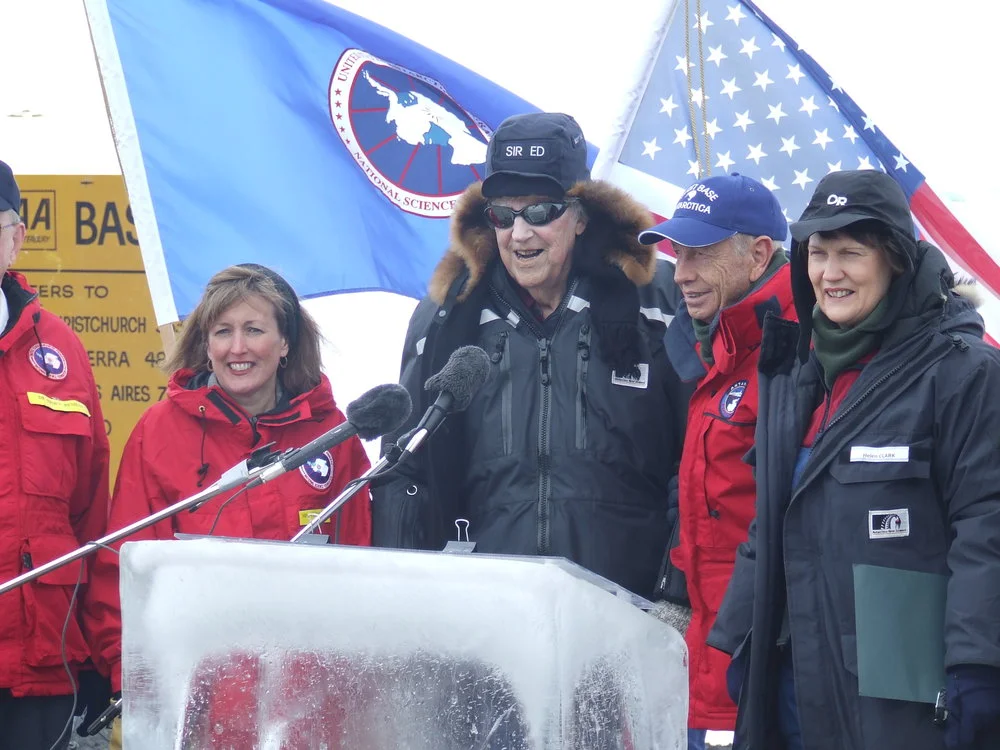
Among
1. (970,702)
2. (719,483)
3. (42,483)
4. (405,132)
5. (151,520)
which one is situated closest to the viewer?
(970,702)

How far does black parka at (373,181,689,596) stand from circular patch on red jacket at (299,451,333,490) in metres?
0.19

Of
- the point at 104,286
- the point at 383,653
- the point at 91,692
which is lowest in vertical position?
the point at 91,692

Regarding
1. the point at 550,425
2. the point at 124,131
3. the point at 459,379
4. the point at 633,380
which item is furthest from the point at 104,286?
the point at 459,379

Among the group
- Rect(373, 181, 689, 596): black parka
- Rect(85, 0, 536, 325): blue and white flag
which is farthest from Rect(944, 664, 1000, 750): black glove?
Rect(85, 0, 536, 325): blue and white flag

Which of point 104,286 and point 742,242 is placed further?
point 104,286

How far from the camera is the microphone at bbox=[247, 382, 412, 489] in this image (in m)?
3.04

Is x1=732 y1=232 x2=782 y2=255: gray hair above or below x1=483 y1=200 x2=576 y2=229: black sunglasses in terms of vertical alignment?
below

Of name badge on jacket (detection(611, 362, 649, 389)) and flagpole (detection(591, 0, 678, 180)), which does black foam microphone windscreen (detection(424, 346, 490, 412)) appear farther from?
flagpole (detection(591, 0, 678, 180))

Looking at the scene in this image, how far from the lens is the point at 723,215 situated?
4.06 metres

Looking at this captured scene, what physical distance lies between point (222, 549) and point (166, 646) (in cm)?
20

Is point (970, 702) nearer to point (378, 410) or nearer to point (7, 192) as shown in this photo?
point (378, 410)

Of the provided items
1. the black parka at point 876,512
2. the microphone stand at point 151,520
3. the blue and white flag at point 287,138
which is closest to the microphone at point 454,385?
the microphone stand at point 151,520

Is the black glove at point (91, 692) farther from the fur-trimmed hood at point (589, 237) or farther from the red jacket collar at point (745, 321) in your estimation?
the red jacket collar at point (745, 321)

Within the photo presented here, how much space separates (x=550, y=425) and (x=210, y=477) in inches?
41.7
